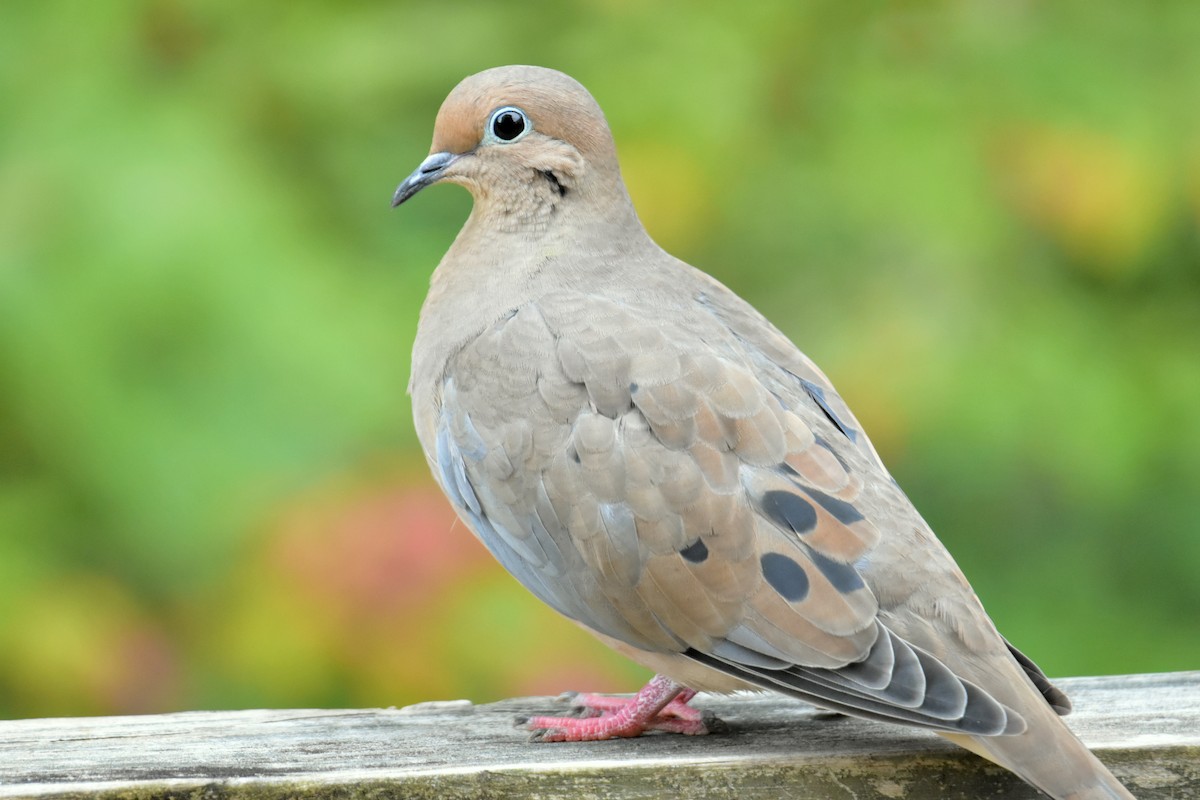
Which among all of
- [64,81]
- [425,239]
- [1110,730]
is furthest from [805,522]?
[64,81]

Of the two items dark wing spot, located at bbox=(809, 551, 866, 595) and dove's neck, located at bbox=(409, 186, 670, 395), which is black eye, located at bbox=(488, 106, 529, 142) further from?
dark wing spot, located at bbox=(809, 551, 866, 595)

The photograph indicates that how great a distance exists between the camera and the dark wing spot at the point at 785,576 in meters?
2.34

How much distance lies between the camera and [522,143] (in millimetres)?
2965

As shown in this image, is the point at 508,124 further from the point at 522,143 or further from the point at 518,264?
the point at 518,264

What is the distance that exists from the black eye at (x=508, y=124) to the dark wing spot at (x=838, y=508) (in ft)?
3.11

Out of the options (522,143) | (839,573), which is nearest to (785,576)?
(839,573)

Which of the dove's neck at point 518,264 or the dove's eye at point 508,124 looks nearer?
the dove's neck at point 518,264

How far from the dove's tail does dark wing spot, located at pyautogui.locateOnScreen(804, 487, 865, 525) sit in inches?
15.7

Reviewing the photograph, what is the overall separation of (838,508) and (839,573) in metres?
0.11

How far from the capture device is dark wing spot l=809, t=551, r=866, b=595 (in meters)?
2.33

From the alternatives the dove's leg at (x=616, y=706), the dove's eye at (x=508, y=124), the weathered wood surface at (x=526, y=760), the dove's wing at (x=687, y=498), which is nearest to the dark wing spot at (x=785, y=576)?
the dove's wing at (x=687, y=498)

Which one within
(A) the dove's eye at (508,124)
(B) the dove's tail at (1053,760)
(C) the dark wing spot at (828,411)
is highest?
(A) the dove's eye at (508,124)

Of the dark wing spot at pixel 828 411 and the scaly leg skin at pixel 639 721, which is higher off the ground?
the dark wing spot at pixel 828 411

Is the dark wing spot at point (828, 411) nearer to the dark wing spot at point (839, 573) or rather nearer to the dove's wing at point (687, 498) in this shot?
the dove's wing at point (687, 498)
